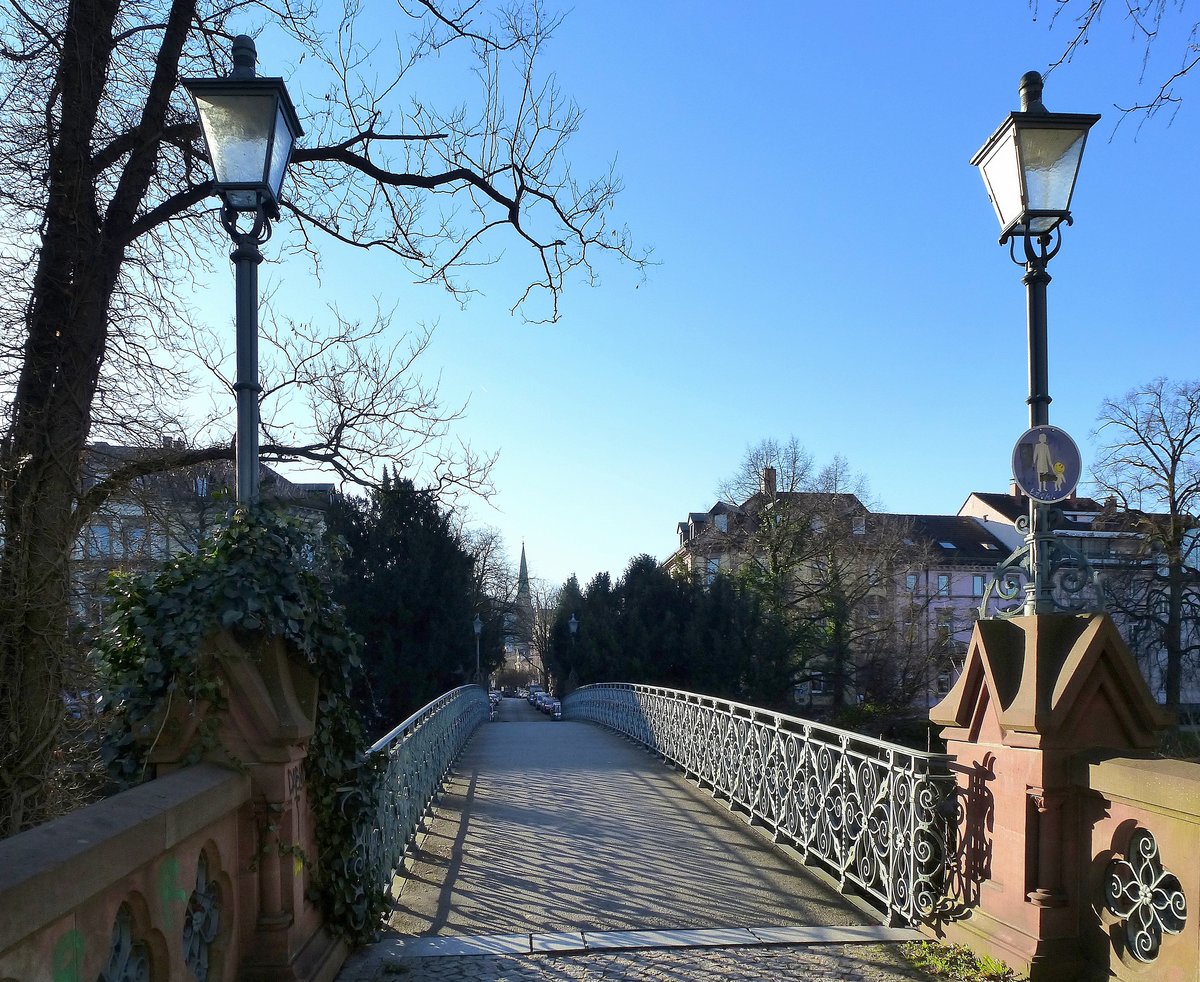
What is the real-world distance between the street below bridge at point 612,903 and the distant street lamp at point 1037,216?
2.11 m

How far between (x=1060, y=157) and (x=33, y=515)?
669 cm

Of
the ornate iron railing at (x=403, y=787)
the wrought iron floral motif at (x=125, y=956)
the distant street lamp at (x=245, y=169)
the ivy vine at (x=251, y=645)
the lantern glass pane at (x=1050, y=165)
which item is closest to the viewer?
the wrought iron floral motif at (x=125, y=956)

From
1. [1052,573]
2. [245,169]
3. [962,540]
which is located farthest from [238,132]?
[962,540]

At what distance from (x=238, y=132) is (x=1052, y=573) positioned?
4.60 metres

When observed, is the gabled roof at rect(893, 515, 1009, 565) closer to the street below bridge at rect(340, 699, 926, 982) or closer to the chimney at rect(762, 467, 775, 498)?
the chimney at rect(762, 467, 775, 498)

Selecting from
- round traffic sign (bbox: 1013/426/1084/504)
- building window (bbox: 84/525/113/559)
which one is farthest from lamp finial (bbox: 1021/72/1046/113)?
building window (bbox: 84/525/113/559)

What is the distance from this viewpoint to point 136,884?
2.77 metres

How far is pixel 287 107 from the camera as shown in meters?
4.83

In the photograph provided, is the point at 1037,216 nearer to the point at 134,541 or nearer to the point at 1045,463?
the point at 1045,463

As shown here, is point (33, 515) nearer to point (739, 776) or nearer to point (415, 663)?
point (739, 776)

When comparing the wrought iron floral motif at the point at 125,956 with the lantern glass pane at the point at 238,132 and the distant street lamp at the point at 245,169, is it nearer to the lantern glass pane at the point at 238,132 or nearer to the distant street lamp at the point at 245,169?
the distant street lamp at the point at 245,169

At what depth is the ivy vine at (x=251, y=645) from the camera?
12.6ft

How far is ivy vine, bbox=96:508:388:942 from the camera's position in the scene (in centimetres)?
384

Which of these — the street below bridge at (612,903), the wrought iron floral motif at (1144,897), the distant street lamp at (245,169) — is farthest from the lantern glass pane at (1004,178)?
the street below bridge at (612,903)
